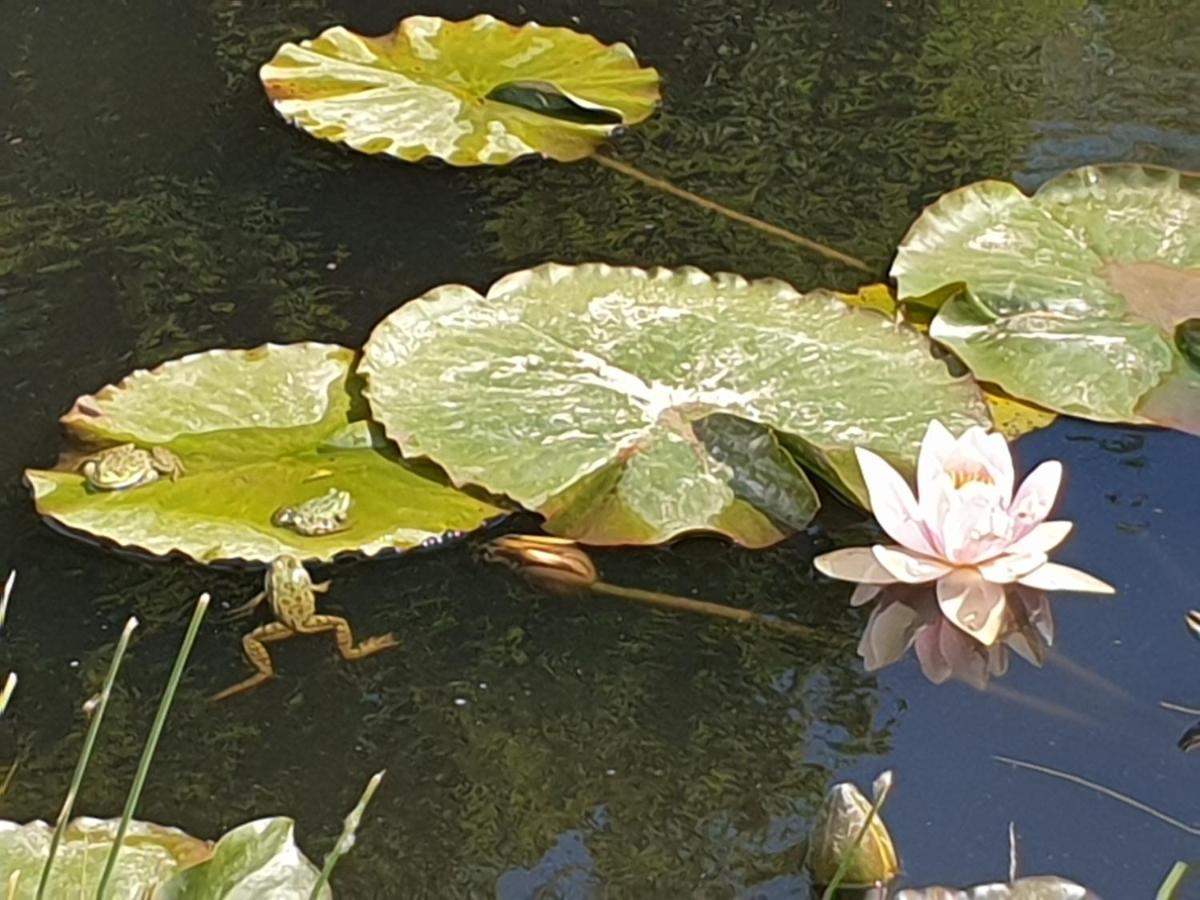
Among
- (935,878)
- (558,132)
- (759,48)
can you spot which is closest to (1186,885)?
(935,878)

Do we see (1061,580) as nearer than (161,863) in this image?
No

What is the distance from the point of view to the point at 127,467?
1.60 metres

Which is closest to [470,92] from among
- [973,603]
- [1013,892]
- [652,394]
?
[652,394]

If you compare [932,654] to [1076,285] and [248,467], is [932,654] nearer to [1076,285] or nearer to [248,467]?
[1076,285]

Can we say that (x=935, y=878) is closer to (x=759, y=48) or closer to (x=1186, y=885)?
(x=1186, y=885)

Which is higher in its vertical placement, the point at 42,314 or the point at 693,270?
the point at 693,270

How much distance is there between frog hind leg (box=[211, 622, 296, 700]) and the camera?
147cm

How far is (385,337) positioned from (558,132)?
534 mm

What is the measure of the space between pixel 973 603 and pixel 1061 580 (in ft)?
0.25

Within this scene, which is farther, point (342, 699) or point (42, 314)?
point (42, 314)

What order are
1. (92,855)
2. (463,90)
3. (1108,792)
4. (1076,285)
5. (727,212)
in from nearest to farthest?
1. (92,855)
2. (1108,792)
3. (1076,285)
4. (727,212)
5. (463,90)

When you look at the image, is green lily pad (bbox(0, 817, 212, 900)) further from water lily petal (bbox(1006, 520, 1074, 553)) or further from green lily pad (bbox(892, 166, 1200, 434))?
green lily pad (bbox(892, 166, 1200, 434))

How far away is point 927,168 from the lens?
2.13 metres

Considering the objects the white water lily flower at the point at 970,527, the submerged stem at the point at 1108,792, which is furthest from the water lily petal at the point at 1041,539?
the submerged stem at the point at 1108,792
